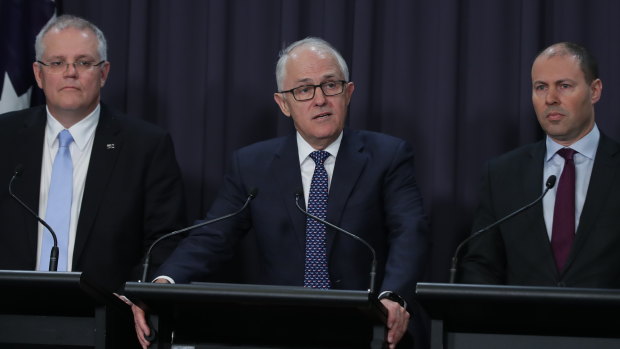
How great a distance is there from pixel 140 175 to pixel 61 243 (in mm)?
400

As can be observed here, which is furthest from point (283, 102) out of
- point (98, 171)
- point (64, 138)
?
point (64, 138)

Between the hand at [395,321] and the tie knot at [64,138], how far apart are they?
1.61 metres

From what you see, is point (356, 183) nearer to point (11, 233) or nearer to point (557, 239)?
point (557, 239)

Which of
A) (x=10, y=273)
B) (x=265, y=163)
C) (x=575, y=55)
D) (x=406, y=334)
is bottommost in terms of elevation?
(x=406, y=334)

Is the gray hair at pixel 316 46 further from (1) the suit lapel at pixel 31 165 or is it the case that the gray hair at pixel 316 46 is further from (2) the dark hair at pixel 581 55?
(1) the suit lapel at pixel 31 165

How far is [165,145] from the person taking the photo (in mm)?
4016

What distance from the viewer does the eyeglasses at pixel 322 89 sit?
379 cm

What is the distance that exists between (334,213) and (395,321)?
857 mm

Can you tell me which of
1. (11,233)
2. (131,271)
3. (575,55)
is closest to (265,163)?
(131,271)

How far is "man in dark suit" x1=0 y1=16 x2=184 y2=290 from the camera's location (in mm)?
3812

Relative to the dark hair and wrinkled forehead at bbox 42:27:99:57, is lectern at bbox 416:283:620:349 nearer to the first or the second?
the dark hair

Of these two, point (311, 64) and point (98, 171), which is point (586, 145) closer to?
point (311, 64)

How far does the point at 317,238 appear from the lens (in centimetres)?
365

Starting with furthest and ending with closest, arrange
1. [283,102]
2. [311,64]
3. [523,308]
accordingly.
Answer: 1. [283,102]
2. [311,64]
3. [523,308]
